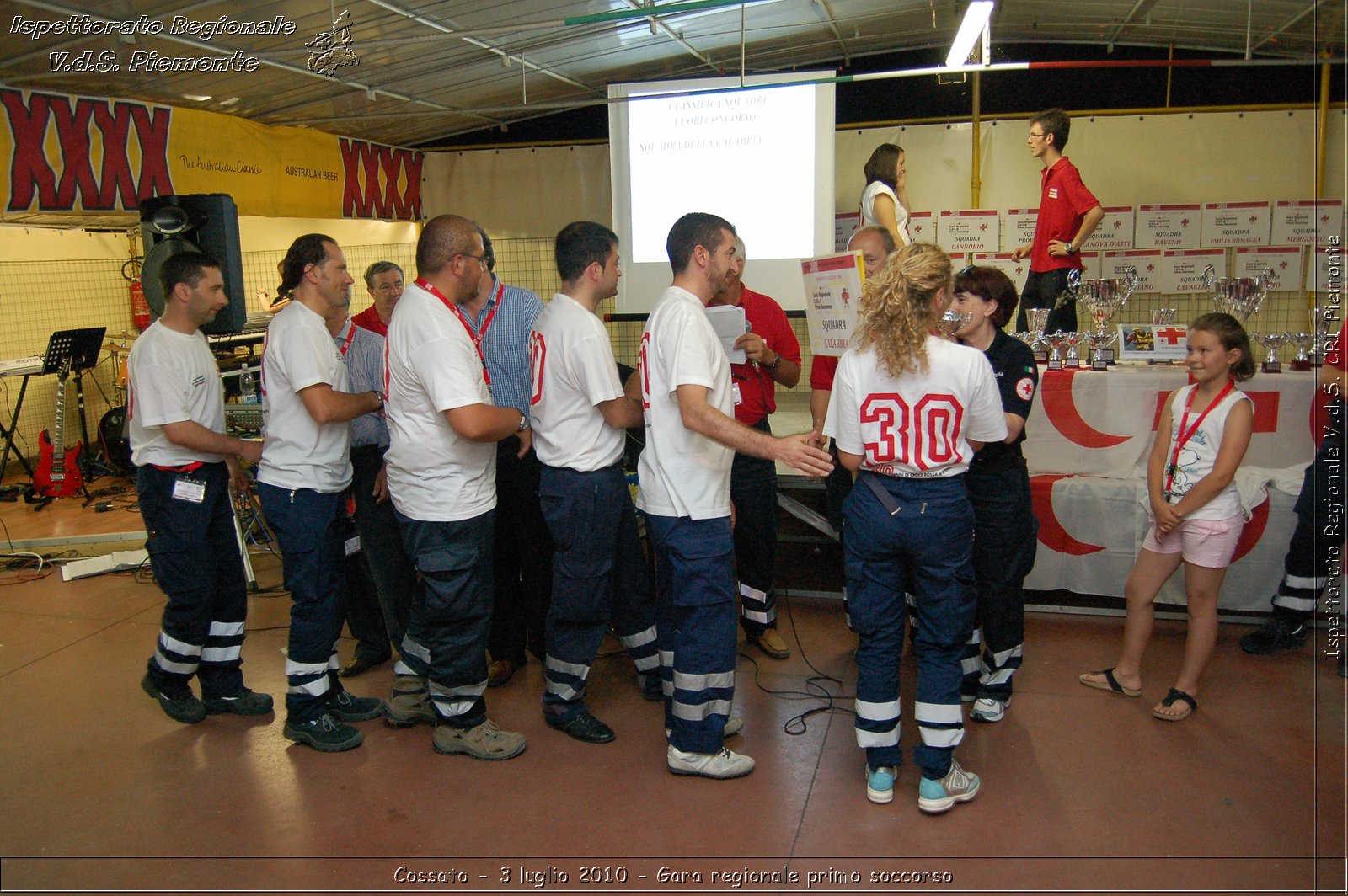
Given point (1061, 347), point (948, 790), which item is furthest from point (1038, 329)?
point (948, 790)

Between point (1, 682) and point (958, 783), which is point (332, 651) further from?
point (958, 783)

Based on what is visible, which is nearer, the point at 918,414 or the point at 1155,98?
the point at 918,414

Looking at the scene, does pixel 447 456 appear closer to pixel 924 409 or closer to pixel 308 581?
pixel 308 581

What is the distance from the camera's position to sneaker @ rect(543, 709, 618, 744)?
10.6 feet

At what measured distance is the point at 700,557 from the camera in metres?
2.85

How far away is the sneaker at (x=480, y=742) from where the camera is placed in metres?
3.13

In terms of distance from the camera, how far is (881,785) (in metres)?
2.77

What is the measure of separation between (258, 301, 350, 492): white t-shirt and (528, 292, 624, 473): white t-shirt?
73 centimetres

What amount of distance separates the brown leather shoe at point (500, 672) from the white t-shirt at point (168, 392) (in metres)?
1.32

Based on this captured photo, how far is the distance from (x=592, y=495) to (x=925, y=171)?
634 centimetres

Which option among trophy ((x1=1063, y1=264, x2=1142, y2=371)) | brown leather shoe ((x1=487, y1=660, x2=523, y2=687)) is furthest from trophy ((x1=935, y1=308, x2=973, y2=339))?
brown leather shoe ((x1=487, y1=660, x2=523, y2=687))

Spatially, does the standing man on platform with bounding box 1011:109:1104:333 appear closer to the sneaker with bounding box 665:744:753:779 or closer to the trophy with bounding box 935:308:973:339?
the trophy with bounding box 935:308:973:339

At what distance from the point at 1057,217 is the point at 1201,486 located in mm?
2416

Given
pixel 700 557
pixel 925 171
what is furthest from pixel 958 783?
pixel 925 171
